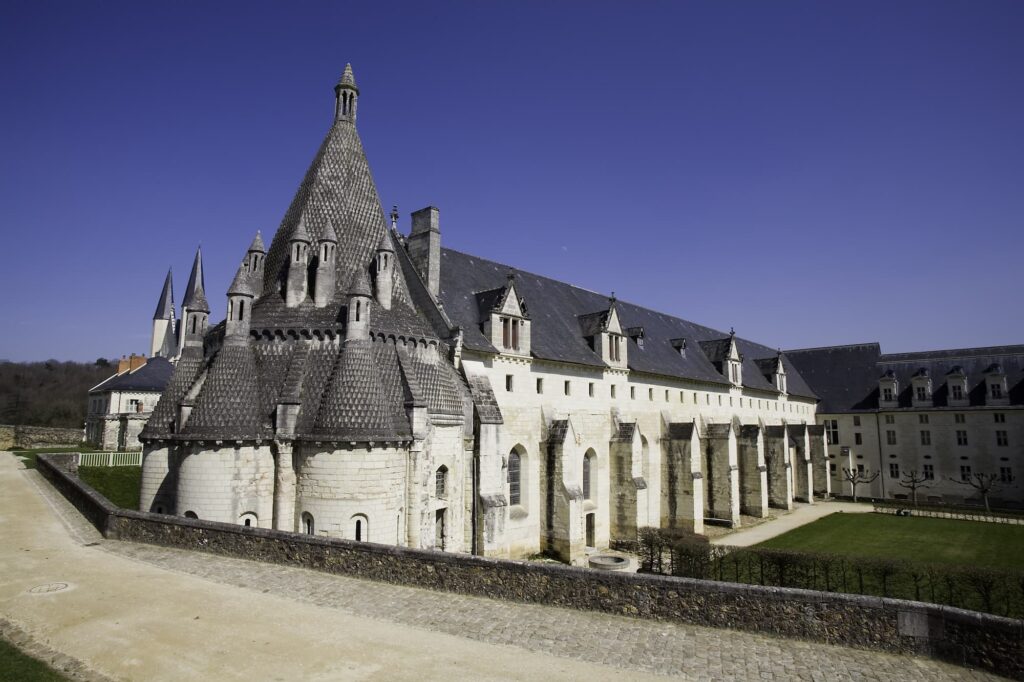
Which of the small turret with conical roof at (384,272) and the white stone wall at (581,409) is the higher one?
the small turret with conical roof at (384,272)

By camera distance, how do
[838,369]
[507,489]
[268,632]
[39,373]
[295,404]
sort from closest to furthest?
1. [268,632]
2. [295,404]
3. [507,489]
4. [838,369]
5. [39,373]

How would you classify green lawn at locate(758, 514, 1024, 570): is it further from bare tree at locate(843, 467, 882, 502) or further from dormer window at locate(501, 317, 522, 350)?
dormer window at locate(501, 317, 522, 350)

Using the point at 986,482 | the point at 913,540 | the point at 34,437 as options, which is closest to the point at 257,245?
the point at 913,540

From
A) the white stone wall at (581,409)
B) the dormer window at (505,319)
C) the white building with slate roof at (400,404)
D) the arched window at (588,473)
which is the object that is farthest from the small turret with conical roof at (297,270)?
the arched window at (588,473)

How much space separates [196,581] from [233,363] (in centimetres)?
905

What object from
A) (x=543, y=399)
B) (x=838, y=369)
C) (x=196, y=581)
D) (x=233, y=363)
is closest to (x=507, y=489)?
(x=543, y=399)

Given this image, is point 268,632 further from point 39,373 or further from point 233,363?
point 39,373

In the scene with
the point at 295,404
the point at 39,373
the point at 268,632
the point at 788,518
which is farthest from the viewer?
the point at 39,373

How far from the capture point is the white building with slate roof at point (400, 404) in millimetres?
19781

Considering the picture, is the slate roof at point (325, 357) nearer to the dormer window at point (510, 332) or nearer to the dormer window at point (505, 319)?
the dormer window at point (505, 319)

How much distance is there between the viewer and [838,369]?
65.6 metres

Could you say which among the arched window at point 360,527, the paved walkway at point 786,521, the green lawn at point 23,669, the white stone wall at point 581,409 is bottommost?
the paved walkway at point 786,521

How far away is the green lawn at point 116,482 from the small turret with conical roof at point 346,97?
1969cm

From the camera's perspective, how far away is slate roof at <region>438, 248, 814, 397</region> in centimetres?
3017
